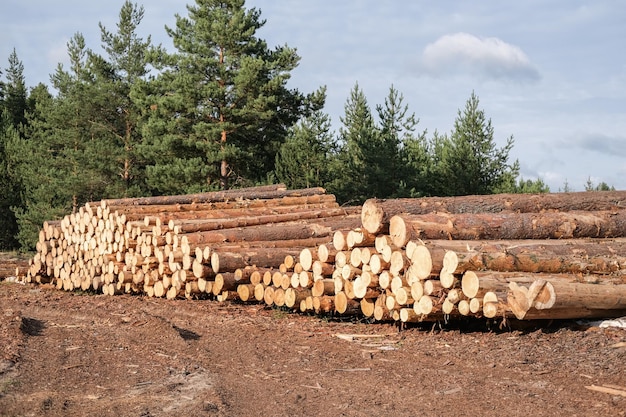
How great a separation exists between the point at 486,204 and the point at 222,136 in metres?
17.7

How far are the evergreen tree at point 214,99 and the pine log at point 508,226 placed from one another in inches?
665

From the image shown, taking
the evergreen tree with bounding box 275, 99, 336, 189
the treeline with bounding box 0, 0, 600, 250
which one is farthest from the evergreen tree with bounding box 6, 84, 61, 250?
the evergreen tree with bounding box 275, 99, 336, 189

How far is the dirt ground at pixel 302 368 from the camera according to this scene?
216 inches

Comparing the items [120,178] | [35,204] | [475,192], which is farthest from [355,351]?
[35,204]

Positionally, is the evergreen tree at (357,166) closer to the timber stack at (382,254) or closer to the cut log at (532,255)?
the timber stack at (382,254)

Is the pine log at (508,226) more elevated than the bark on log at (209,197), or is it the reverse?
the bark on log at (209,197)

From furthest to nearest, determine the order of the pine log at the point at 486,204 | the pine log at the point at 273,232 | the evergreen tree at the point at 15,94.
→ the evergreen tree at the point at 15,94 → the pine log at the point at 273,232 → the pine log at the point at 486,204

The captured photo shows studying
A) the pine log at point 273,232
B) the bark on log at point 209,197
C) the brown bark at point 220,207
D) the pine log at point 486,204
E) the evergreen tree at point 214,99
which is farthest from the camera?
the evergreen tree at point 214,99

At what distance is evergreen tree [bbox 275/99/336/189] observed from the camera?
2538 cm

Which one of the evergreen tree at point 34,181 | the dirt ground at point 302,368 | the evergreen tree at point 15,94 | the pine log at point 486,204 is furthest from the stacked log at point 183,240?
the evergreen tree at point 15,94

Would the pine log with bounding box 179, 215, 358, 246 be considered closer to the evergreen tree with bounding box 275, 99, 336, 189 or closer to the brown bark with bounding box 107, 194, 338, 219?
the brown bark with bounding box 107, 194, 338, 219

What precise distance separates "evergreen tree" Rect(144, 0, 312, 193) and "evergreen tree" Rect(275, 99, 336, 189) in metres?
1.11

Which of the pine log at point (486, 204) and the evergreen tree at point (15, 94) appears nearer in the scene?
the pine log at point (486, 204)

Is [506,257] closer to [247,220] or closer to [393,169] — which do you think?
[247,220]
